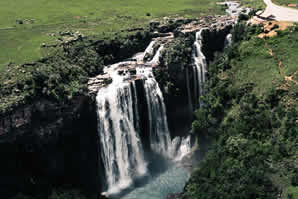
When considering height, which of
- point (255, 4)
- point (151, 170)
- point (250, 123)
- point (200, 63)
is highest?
point (255, 4)

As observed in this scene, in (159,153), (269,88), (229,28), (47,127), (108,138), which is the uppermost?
(229,28)

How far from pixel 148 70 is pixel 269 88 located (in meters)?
17.2

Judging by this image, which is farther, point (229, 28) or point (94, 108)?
point (229, 28)

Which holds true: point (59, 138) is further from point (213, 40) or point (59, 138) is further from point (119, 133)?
point (213, 40)

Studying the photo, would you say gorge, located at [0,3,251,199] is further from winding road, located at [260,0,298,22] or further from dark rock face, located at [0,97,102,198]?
winding road, located at [260,0,298,22]

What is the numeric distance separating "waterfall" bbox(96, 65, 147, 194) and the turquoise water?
6.95 feet

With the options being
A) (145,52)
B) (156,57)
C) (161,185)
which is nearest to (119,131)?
(161,185)

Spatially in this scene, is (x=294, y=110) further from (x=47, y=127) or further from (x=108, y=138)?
(x=47, y=127)

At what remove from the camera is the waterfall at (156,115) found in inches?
2085

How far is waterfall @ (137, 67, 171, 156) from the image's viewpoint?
53.0 meters

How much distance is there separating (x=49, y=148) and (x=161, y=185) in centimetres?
1496

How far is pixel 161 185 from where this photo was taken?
4800 centimetres

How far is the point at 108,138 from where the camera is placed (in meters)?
49.0

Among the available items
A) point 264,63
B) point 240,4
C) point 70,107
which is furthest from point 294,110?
point 240,4
